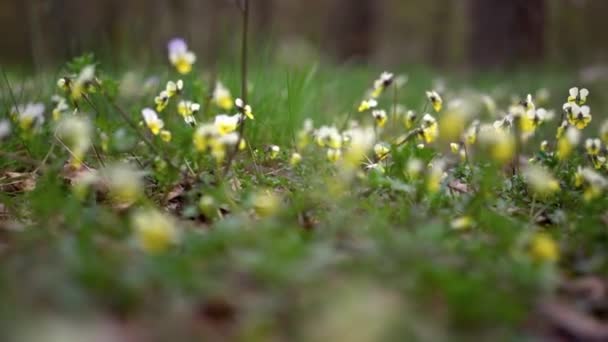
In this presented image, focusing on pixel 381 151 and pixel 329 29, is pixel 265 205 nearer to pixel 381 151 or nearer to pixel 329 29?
pixel 381 151

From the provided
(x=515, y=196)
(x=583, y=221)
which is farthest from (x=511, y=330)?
(x=515, y=196)

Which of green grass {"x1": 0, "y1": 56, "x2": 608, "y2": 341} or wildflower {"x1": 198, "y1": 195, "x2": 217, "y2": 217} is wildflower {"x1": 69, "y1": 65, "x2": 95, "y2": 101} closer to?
green grass {"x1": 0, "y1": 56, "x2": 608, "y2": 341}

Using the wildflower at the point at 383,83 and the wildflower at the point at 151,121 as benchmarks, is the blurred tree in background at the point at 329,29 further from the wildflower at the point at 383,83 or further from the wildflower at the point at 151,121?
the wildflower at the point at 151,121

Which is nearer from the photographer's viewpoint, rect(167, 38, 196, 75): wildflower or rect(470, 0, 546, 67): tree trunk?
rect(167, 38, 196, 75): wildflower

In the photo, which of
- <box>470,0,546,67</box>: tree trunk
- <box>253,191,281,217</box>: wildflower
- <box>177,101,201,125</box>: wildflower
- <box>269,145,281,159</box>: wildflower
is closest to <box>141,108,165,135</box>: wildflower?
<box>177,101,201,125</box>: wildflower

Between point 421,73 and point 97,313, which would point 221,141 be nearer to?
point 97,313
